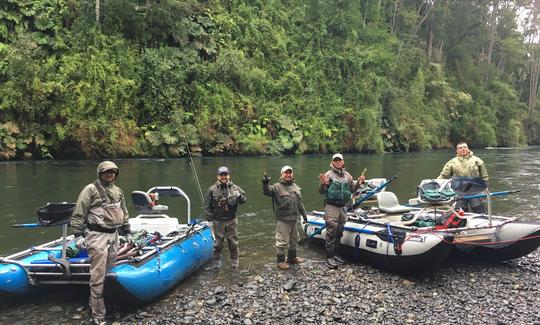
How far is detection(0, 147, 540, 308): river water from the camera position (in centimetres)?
909

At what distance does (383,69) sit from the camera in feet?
136

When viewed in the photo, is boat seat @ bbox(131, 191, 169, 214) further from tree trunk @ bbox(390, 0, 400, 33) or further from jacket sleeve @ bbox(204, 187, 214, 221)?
tree trunk @ bbox(390, 0, 400, 33)

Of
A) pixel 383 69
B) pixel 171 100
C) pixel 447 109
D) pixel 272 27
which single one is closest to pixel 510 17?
pixel 447 109

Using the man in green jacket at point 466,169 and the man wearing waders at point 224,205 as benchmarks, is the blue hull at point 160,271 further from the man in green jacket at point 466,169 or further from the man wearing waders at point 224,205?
the man in green jacket at point 466,169

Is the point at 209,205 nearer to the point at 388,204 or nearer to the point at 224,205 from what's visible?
the point at 224,205

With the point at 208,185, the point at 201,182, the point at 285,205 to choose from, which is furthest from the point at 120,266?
the point at 201,182

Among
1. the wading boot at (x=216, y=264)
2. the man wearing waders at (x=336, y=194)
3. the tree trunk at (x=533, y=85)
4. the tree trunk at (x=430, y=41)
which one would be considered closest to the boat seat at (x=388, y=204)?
the man wearing waders at (x=336, y=194)

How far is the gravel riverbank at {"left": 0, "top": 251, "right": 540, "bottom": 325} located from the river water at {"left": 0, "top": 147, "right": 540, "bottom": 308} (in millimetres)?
461

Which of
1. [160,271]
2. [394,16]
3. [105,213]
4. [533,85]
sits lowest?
[160,271]

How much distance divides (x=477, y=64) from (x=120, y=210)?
62.2 metres

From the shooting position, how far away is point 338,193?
7.80 meters

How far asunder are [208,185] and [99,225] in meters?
10.4

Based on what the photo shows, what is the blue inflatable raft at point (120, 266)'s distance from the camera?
5.57 metres

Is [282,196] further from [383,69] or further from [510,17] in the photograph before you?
[510,17]
